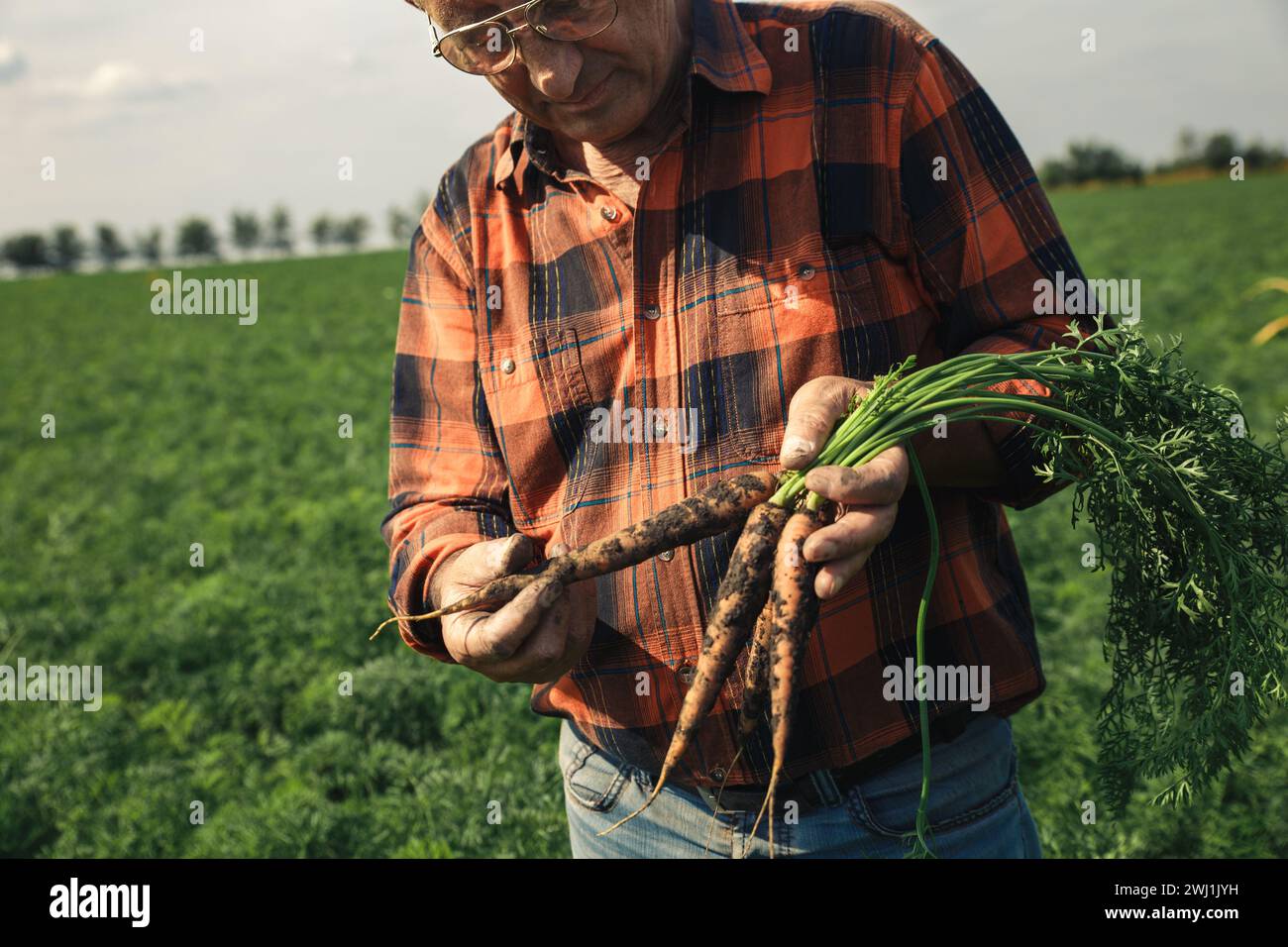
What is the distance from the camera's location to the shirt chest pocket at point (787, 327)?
1.76 metres

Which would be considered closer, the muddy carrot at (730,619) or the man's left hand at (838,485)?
the man's left hand at (838,485)

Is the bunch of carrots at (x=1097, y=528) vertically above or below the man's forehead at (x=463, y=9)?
below

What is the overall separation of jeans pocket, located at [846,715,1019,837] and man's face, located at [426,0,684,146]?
1275 mm

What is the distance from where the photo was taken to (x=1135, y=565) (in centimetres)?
206

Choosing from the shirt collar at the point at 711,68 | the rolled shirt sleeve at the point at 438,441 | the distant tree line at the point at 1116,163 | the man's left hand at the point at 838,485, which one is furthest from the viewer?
the distant tree line at the point at 1116,163

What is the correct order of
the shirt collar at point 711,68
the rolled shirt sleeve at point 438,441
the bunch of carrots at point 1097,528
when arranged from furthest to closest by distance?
the rolled shirt sleeve at point 438,441
the shirt collar at point 711,68
the bunch of carrots at point 1097,528

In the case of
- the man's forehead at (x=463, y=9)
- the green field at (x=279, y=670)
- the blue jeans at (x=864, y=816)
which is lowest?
the green field at (x=279, y=670)

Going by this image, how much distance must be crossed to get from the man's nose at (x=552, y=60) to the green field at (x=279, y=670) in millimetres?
1887

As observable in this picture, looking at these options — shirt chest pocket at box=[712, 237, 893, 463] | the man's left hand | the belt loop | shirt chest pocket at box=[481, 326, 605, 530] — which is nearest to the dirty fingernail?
the man's left hand

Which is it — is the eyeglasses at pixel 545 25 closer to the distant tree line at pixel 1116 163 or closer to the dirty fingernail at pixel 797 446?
the dirty fingernail at pixel 797 446

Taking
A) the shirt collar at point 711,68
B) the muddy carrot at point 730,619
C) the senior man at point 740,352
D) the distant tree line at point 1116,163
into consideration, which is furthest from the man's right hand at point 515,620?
the distant tree line at point 1116,163

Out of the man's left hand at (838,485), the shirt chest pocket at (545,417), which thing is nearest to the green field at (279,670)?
the man's left hand at (838,485)
